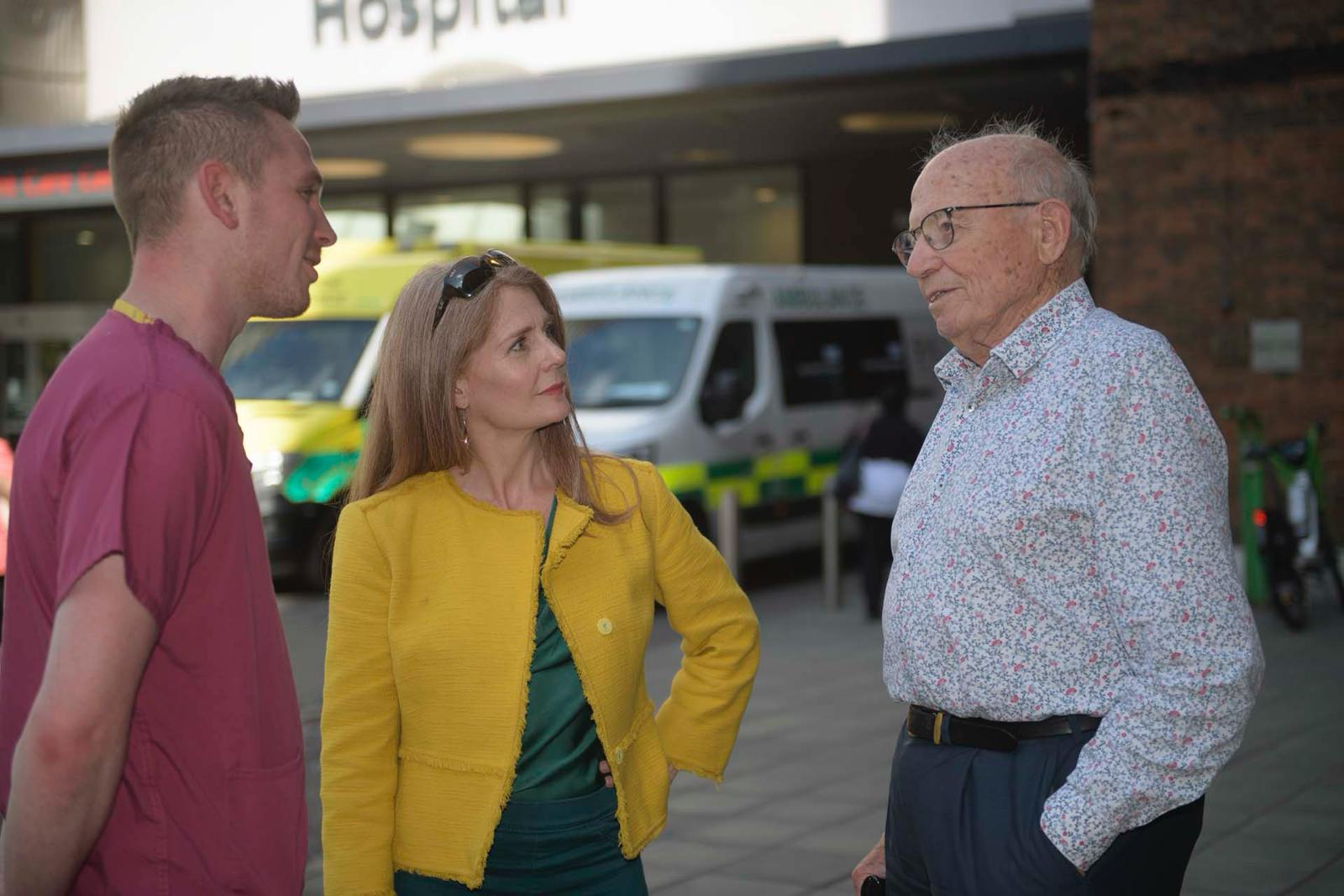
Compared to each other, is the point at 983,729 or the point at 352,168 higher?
the point at 352,168

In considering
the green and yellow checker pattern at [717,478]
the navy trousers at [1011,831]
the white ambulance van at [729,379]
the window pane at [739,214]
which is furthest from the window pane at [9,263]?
the navy trousers at [1011,831]

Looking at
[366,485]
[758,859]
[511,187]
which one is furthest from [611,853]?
[511,187]

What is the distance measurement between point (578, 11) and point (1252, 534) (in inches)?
430

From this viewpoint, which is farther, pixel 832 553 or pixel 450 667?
pixel 832 553

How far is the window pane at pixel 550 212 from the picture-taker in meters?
23.2

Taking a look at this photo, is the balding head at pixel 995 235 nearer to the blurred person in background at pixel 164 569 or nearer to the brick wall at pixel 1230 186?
the blurred person in background at pixel 164 569

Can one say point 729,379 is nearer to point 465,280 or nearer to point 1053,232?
point 465,280

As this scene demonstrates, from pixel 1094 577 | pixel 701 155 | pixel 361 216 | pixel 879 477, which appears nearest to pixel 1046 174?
pixel 1094 577

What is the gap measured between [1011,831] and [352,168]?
20280mm

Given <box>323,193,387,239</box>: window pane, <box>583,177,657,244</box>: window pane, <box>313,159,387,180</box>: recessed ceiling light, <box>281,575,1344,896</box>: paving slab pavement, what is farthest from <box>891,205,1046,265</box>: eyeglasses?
<box>323,193,387,239</box>: window pane

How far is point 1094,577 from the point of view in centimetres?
243

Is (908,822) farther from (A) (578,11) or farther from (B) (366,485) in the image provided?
(A) (578,11)

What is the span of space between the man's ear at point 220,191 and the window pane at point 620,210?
20720 mm

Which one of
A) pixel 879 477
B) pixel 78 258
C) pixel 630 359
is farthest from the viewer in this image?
pixel 78 258
